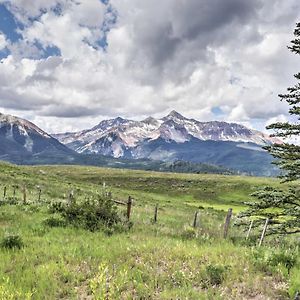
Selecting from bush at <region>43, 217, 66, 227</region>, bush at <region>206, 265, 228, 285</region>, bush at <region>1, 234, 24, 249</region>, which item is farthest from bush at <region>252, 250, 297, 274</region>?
bush at <region>43, 217, 66, 227</region>

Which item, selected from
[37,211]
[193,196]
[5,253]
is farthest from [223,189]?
[5,253]

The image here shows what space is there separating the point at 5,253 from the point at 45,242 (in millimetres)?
1857

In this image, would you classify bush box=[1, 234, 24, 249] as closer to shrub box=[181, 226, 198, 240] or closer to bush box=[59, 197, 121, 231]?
bush box=[59, 197, 121, 231]

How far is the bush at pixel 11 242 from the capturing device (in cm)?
1260

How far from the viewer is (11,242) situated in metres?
12.7

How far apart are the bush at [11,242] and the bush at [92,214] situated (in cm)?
422

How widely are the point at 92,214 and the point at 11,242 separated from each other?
4798mm

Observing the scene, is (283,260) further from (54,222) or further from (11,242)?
(54,222)

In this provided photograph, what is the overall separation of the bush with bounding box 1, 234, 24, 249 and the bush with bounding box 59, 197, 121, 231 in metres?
4.22

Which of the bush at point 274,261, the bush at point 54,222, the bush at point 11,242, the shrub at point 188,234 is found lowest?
the shrub at point 188,234

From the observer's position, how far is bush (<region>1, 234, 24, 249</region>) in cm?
1260

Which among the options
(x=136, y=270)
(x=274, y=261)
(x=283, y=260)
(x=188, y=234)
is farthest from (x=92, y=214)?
(x=283, y=260)

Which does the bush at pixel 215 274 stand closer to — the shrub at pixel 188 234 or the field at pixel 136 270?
the field at pixel 136 270

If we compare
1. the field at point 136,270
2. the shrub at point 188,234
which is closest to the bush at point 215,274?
the field at point 136,270
